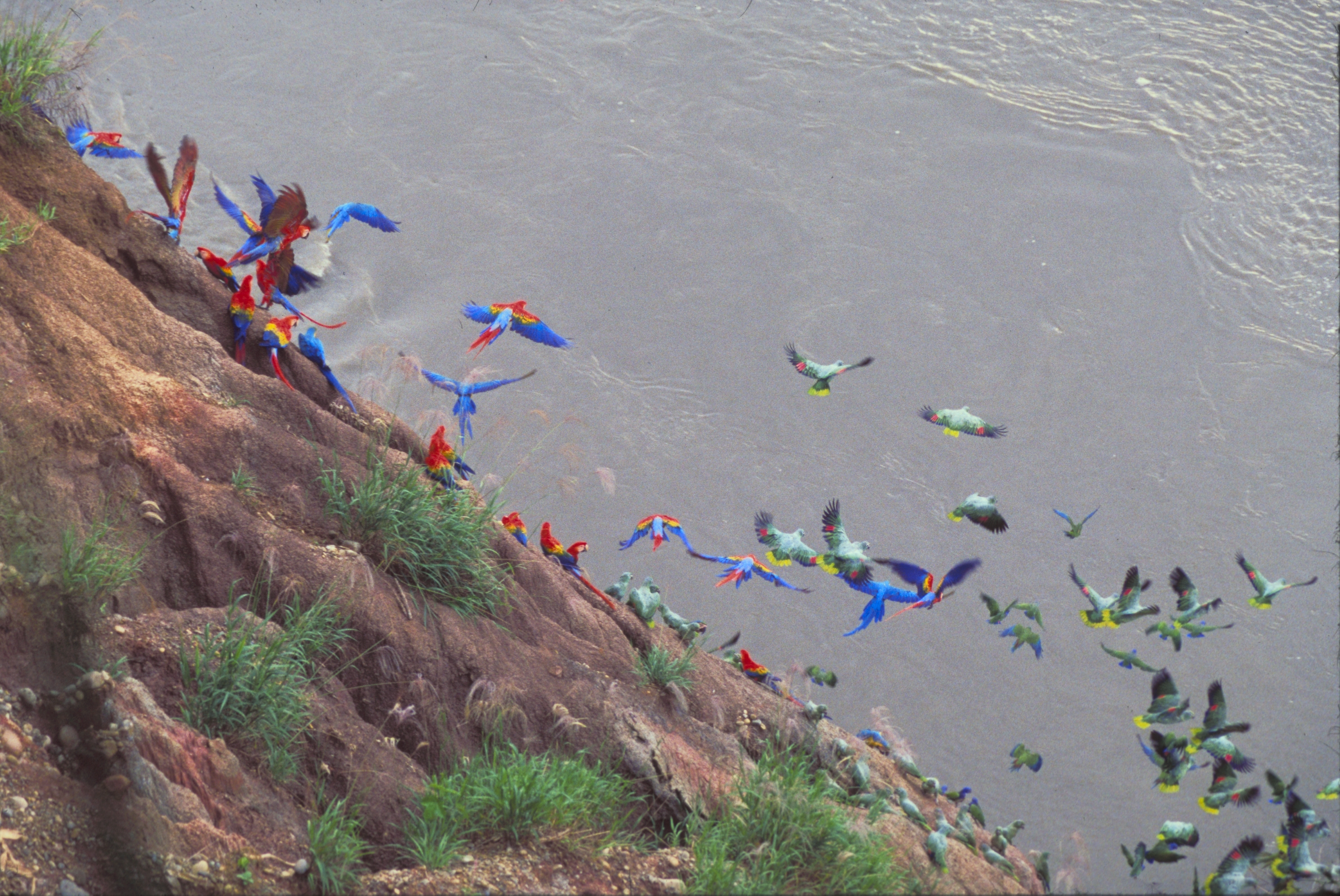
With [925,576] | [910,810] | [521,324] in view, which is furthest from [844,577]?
[521,324]

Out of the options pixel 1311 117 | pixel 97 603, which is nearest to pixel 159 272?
pixel 97 603

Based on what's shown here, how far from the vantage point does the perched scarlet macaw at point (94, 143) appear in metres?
3.55

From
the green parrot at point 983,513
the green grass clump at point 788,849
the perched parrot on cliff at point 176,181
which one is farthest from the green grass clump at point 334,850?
the green parrot at point 983,513

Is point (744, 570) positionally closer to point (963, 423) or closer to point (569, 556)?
point (569, 556)

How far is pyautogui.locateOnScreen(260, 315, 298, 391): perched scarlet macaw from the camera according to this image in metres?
3.39

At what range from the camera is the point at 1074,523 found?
586 cm

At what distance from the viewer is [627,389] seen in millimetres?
6609

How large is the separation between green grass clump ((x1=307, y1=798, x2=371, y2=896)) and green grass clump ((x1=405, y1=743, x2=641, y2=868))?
0.48 ft

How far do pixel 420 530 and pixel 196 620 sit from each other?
0.75 m

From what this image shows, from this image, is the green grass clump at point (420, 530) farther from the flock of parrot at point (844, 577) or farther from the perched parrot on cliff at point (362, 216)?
the perched parrot on cliff at point (362, 216)

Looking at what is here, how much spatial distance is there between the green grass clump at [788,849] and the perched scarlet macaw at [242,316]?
201 cm

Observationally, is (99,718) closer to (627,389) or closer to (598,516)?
(598,516)

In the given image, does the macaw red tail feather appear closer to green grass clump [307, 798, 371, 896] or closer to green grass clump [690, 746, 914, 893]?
green grass clump [307, 798, 371, 896]

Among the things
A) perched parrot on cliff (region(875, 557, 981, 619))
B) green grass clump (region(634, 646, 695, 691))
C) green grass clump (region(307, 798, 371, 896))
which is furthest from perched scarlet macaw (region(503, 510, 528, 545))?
green grass clump (region(307, 798, 371, 896))
